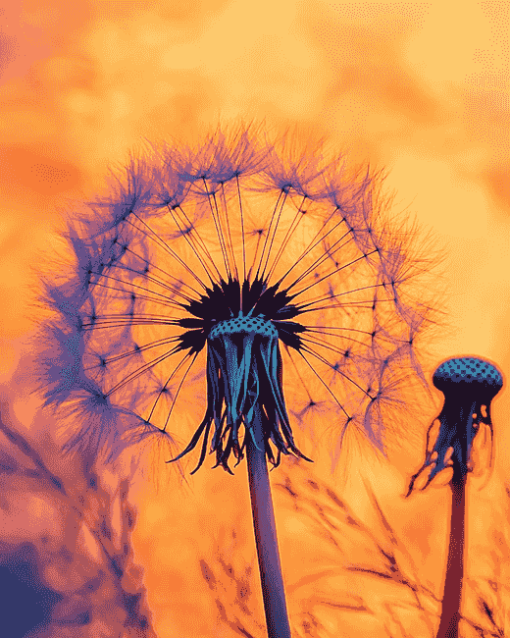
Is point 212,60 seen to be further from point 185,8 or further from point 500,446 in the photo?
point 500,446

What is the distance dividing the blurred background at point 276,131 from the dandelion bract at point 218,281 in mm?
177

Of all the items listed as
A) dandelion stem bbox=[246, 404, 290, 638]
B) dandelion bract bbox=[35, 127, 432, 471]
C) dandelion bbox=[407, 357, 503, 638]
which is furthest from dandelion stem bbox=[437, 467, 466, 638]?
dandelion stem bbox=[246, 404, 290, 638]

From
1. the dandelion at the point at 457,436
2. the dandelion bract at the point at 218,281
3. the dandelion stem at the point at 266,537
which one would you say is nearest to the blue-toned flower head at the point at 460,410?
the dandelion at the point at 457,436

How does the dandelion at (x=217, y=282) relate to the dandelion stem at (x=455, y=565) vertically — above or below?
above

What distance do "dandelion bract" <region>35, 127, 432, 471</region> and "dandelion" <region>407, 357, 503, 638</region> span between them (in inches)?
7.2

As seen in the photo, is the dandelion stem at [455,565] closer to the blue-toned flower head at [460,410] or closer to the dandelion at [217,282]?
the blue-toned flower head at [460,410]

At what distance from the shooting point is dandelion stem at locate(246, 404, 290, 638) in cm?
256

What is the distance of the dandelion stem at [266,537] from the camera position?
8.41ft

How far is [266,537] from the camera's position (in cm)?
257

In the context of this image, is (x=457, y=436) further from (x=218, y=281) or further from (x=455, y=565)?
(x=218, y=281)

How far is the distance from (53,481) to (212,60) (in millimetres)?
1800

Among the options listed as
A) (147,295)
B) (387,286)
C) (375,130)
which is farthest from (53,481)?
(375,130)

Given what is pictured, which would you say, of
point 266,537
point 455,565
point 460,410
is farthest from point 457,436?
point 266,537

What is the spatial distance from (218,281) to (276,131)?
0.71m
